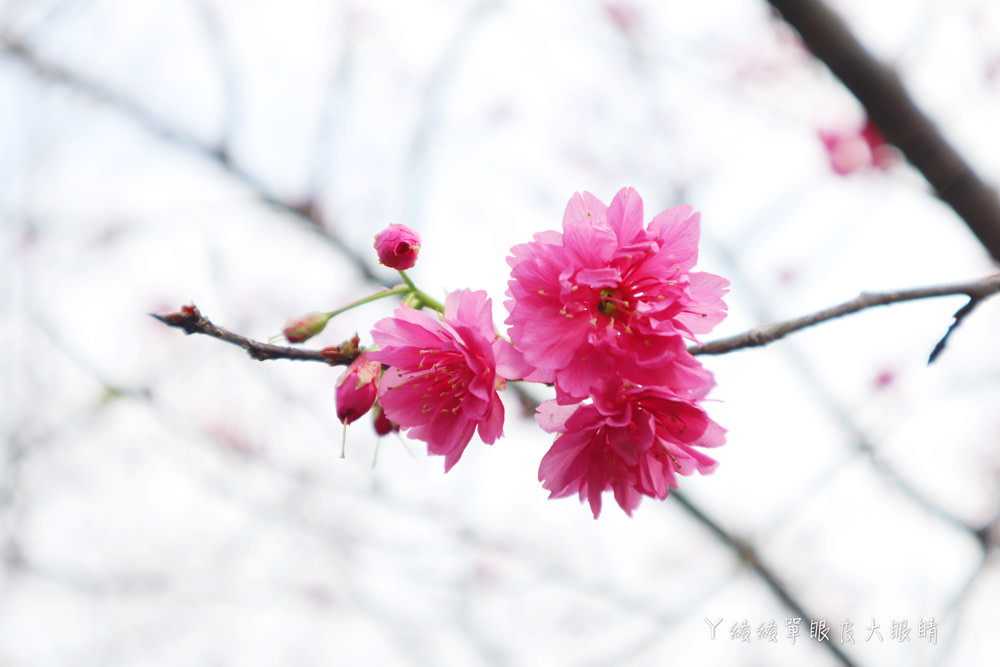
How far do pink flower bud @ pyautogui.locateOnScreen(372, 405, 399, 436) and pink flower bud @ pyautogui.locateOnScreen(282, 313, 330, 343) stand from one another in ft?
0.79

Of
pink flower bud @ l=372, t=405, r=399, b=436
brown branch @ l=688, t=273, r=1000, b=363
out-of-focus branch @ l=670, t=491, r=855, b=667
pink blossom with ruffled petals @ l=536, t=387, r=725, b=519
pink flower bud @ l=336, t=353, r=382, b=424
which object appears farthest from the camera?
out-of-focus branch @ l=670, t=491, r=855, b=667

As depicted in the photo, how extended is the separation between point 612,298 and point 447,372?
0.42 metres

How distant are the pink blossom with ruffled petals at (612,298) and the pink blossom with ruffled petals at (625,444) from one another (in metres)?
0.07

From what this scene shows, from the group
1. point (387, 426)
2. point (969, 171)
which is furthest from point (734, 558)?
point (387, 426)

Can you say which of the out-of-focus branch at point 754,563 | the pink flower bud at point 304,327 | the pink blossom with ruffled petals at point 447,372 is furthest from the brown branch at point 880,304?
the out-of-focus branch at point 754,563

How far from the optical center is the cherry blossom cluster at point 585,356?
1.03 meters

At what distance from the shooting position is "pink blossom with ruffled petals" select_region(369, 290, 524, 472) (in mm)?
1137

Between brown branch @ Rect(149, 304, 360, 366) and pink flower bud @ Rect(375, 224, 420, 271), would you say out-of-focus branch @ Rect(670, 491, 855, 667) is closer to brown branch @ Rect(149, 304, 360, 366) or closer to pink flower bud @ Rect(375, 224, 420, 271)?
pink flower bud @ Rect(375, 224, 420, 271)

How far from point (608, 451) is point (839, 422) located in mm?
3245

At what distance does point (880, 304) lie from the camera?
978 millimetres

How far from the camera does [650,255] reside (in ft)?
3.60

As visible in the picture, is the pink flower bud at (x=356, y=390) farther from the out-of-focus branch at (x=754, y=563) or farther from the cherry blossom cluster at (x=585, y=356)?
the out-of-focus branch at (x=754, y=563)

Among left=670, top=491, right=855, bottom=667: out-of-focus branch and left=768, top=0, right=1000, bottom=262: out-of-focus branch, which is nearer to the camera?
left=768, top=0, right=1000, bottom=262: out-of-focus branch

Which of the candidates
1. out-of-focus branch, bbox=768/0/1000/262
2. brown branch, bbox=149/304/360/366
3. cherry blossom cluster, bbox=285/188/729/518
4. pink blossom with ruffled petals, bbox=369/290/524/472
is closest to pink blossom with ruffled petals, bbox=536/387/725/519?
cherry blossom cluster, bbox=285/188/729/518
